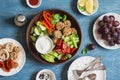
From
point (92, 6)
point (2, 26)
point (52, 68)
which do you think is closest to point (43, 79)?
point (52, 68)

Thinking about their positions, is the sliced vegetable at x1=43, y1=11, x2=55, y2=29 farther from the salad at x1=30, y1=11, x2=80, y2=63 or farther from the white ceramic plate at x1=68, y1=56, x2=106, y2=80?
the white ceramic plate at x1=68, y1=56, x2=106, y2=80

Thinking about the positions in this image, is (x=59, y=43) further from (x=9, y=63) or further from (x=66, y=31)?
(x=9, y=63)

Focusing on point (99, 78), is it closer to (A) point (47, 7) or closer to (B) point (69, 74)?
(B) point (69, 74)

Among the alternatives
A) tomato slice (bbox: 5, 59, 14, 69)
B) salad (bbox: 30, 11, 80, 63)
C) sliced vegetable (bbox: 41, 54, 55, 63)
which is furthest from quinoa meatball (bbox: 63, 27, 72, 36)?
tomato slice (bbox: 5, 59, 14, 69)

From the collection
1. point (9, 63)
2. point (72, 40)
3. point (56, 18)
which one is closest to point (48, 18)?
point (56, 18)

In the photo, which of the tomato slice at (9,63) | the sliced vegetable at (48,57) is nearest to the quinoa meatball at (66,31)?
the sliced vegetable at (48,57)

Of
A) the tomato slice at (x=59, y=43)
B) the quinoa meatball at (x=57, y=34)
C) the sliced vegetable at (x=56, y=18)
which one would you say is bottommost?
the tomato slice at (x=59, y=43)

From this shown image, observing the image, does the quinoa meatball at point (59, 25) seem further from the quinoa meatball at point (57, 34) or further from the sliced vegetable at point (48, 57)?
the sliced vegetable at point (48, 57)
